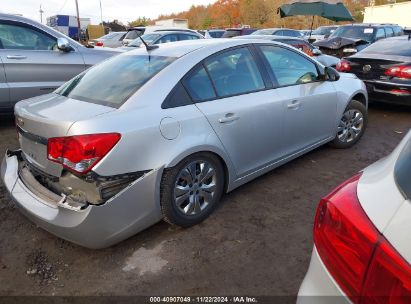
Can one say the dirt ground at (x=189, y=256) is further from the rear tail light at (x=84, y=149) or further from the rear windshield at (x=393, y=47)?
the rear windshield at (x=393, y=47)

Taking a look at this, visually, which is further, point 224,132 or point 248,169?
point 248,169

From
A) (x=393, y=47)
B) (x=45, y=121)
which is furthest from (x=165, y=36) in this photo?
(x=45, y=121)

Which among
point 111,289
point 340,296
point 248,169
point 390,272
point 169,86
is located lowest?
point 111,289

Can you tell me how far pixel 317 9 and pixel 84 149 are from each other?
39.3 feet

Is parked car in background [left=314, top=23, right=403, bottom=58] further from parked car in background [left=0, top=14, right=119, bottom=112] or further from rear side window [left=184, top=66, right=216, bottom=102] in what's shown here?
rear side window [left=184, top=66, right=216, bottom=102]

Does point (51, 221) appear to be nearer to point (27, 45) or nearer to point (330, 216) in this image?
point (330, 216)

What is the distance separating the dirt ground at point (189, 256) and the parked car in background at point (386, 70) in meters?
3.51

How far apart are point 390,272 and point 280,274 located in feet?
→ 5.01

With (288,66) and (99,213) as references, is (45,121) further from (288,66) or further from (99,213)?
(288,66)

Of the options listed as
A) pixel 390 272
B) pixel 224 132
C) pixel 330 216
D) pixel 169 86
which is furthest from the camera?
pixel 224 132

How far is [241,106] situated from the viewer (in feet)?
10.5

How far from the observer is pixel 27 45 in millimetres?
5422

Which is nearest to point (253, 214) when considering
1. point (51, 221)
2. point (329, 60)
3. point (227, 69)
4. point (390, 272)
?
point (227, 69)

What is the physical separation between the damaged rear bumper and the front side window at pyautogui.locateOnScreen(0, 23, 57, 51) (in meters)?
3.45
